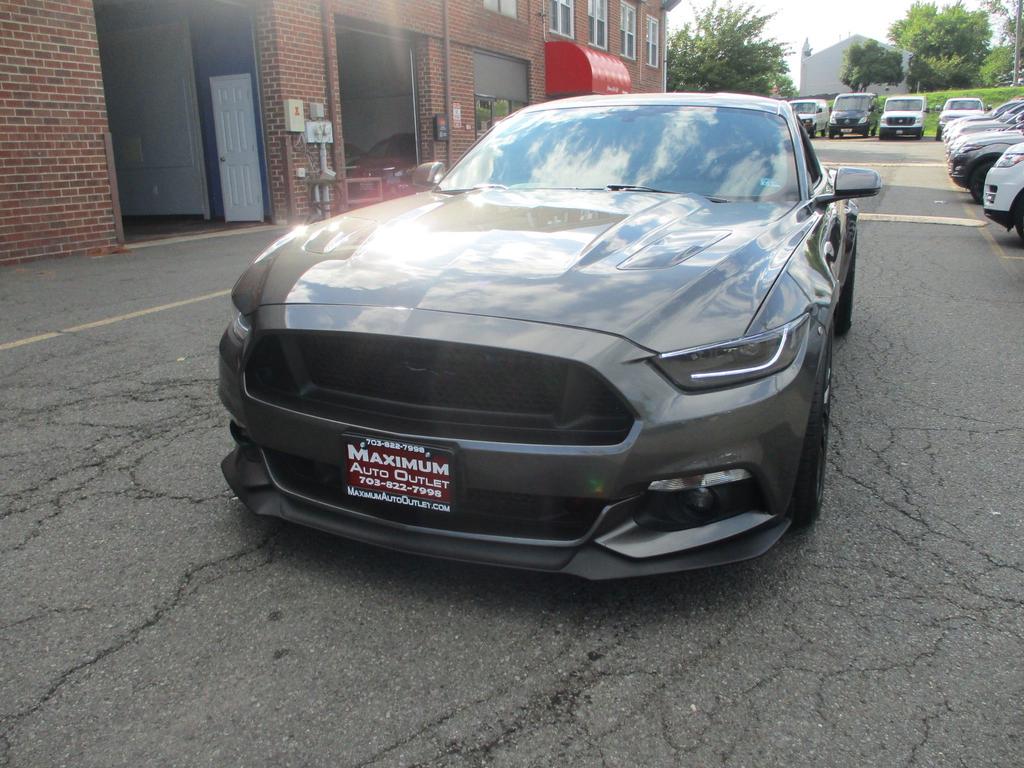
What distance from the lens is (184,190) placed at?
49.9 feet

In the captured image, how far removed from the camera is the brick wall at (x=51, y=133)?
30.1 ft

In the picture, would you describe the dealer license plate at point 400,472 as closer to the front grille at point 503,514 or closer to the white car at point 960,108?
the front grille at point 503,514

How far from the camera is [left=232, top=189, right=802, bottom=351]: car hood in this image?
229 cm

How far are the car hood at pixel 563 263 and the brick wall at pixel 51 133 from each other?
7.73 m

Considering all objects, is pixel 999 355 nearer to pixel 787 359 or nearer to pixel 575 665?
pixel 787 359

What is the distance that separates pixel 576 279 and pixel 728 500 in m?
0.74

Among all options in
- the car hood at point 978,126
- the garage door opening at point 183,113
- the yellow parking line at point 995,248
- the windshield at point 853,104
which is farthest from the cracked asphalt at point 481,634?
the windshield at point 853,104

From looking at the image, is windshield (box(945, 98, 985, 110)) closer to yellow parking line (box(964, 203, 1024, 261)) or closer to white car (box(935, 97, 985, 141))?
white car (box(935, 97, 985, 141))

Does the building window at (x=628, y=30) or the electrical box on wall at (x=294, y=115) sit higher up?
the building window at (x=628, y=30)

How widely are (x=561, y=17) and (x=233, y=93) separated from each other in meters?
12.9

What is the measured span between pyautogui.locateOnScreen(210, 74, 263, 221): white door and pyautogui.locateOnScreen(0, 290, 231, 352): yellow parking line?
284 inches

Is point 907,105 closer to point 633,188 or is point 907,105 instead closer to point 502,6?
point 502,6

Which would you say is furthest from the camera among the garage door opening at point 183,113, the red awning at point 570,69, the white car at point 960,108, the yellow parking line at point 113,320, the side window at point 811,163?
the white car at point 960,108

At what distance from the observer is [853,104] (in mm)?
44062
